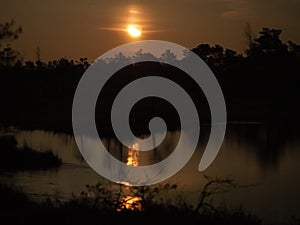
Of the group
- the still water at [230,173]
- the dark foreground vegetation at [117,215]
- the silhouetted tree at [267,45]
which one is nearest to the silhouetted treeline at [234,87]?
the silhouetted tree at [267,45]

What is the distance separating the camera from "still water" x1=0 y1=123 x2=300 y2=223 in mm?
16391

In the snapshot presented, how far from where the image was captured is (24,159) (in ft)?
78.9

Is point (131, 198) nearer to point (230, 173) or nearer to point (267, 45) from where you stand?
point (230, 173)

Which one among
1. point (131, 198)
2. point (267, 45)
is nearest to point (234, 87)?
point (267, 45)

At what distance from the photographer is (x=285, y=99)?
60656 mm

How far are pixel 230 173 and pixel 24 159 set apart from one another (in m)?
7.69

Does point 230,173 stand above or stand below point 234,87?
below

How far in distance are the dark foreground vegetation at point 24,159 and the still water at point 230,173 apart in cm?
68

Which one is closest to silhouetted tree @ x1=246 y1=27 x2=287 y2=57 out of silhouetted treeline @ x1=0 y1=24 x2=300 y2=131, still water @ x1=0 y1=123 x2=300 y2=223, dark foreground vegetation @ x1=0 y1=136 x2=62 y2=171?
silhouetted treeline @ x1=0 y1=24 x2=300 y2=131

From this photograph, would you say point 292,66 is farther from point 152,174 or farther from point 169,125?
point 152,174

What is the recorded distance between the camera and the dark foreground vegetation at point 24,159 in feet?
76.7

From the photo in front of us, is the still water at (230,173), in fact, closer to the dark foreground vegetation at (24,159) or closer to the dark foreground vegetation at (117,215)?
the dark foreground vegetation at (24,159)

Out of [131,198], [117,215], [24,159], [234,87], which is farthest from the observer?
[234,87]

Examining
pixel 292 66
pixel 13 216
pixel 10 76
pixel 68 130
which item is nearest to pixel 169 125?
pixel 68 130
